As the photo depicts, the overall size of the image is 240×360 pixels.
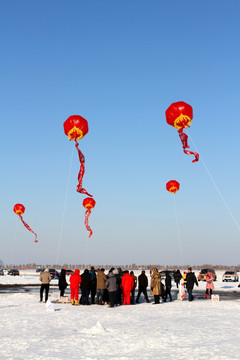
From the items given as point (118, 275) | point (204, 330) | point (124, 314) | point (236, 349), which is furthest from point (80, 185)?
point (236, 349)

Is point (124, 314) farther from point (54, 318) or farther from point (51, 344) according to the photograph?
point (51, 344)

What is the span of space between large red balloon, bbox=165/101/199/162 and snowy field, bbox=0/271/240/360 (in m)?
7.99

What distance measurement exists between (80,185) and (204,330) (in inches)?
526

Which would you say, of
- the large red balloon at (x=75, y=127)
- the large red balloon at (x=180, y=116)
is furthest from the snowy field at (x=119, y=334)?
the large red balloon at (x=75, y=127)

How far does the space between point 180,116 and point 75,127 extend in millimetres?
5618

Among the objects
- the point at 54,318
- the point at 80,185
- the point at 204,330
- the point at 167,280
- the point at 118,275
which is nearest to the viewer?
the point at 204,330

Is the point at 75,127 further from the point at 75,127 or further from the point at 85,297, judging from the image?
the point at 85,297

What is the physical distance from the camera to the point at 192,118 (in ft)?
61.0

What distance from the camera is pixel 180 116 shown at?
18.4 metres

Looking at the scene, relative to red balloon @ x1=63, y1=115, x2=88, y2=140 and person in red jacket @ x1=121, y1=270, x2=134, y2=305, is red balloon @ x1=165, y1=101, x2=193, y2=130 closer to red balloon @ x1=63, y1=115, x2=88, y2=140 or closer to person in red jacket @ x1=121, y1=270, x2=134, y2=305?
red balloon @ x1=63, y1=115, x2=88, y2=140

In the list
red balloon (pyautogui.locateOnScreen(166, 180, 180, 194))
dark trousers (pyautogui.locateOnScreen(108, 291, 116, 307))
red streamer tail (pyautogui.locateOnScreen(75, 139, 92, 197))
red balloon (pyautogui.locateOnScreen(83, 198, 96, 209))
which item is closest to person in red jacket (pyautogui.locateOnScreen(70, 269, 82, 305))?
dark trousers (pyautogui.locateOnScreen(108, 291, 116, 307))

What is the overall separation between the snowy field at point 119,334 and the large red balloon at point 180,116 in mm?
7989

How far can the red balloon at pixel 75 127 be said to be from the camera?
67.6ft

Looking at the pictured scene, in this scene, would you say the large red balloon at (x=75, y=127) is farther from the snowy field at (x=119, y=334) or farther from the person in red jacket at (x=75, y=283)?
the snowy field at (x=119, y=334)
